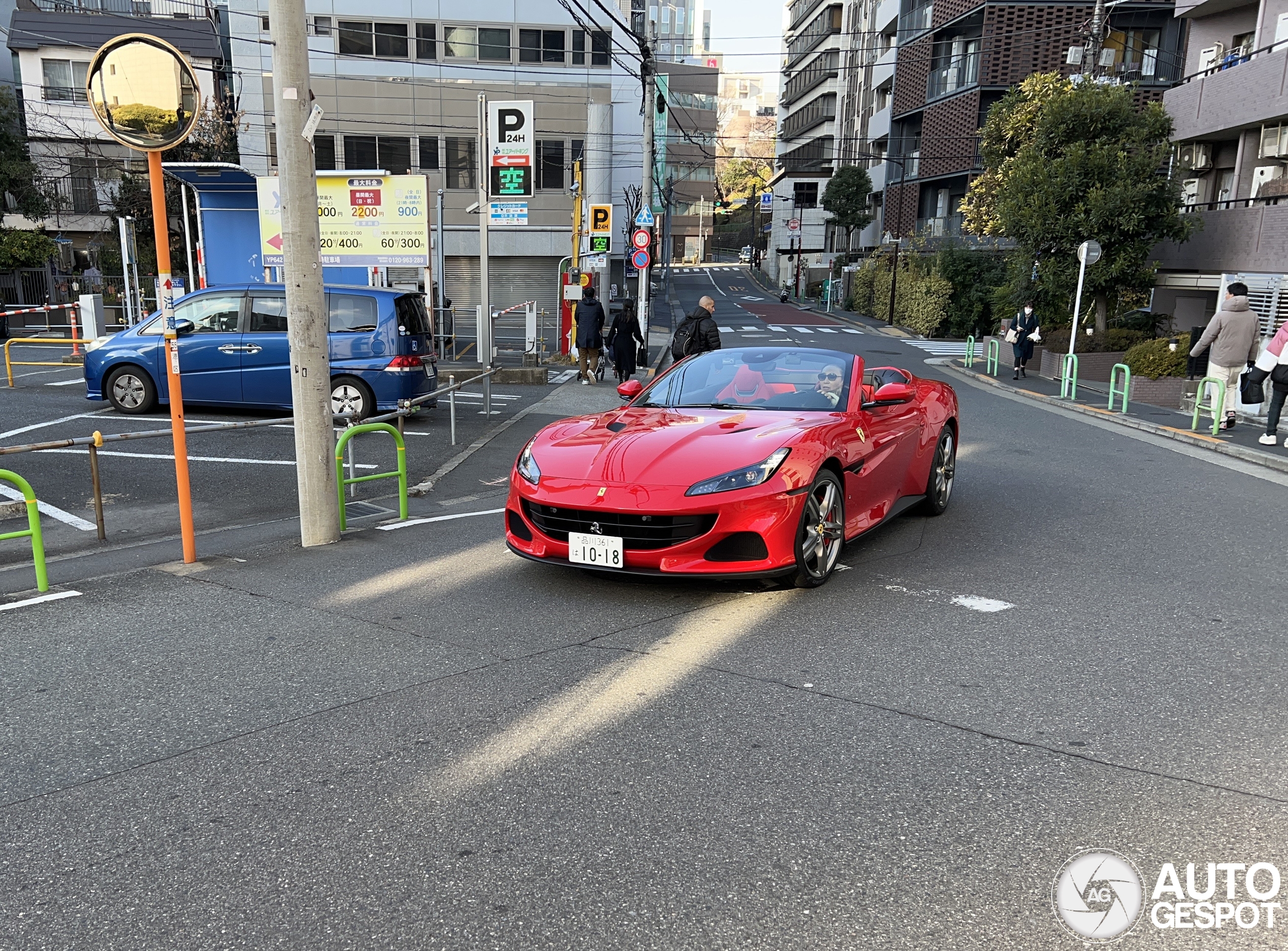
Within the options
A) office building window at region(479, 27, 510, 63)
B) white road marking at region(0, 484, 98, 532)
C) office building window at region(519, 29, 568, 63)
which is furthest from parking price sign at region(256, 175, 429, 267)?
office building window at region(519, 29, 568, 63)

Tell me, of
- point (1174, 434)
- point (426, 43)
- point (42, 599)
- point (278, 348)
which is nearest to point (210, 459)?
point (278, 348)

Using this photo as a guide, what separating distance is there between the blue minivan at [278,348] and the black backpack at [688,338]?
4.53 meters

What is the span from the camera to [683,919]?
9.14 ft

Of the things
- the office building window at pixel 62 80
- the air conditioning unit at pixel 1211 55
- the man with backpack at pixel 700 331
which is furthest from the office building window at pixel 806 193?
the man with backpack at pixel 700 331

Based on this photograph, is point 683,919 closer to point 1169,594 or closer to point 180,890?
point 180,890

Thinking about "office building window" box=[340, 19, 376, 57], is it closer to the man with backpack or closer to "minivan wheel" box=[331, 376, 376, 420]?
the man with backpack

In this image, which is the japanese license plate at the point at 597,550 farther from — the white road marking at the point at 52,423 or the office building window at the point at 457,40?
the office building window at the point at 457,40

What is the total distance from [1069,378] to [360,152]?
29469 mm

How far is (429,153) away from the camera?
128 feet

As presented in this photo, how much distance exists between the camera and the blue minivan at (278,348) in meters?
12.8

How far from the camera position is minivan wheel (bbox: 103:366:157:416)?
44.0 feet

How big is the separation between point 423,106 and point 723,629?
3782 centimetres

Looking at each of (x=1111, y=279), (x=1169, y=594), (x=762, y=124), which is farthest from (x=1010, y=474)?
(x=762, y=124)

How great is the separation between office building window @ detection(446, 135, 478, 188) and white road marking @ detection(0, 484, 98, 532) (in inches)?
1283
